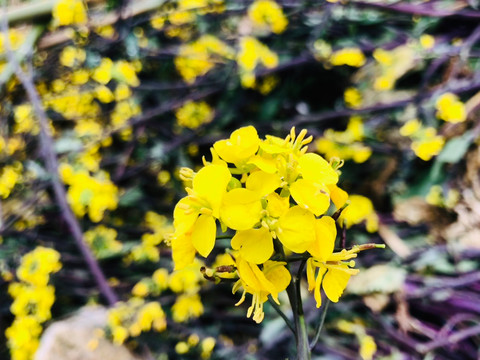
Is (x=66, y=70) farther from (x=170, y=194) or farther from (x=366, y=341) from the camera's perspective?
(x=366, y=341)

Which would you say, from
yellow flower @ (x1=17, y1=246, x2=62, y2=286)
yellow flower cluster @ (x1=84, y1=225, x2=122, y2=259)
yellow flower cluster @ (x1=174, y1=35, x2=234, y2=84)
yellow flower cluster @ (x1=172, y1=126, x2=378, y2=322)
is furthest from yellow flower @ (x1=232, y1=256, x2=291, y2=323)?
yellow flower cluster @ (x1=174, y1=35, x2=234, y2=84)

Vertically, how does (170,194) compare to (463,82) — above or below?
below

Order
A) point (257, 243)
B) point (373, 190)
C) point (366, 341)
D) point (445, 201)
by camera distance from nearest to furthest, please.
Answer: point (257, 243)
point (366, 341)
point (445, 201)
point (373, 190)

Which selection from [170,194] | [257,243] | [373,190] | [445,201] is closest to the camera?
[257,243]

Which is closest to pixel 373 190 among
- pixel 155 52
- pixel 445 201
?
pixel 445 201

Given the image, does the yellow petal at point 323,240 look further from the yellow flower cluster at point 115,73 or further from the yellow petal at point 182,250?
Answer: the yellow flower cluster at point 115,73

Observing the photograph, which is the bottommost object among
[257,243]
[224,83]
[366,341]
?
[366,341]

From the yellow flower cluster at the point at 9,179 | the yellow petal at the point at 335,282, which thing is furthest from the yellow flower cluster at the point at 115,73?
the yellow petal at the point at 335,282
